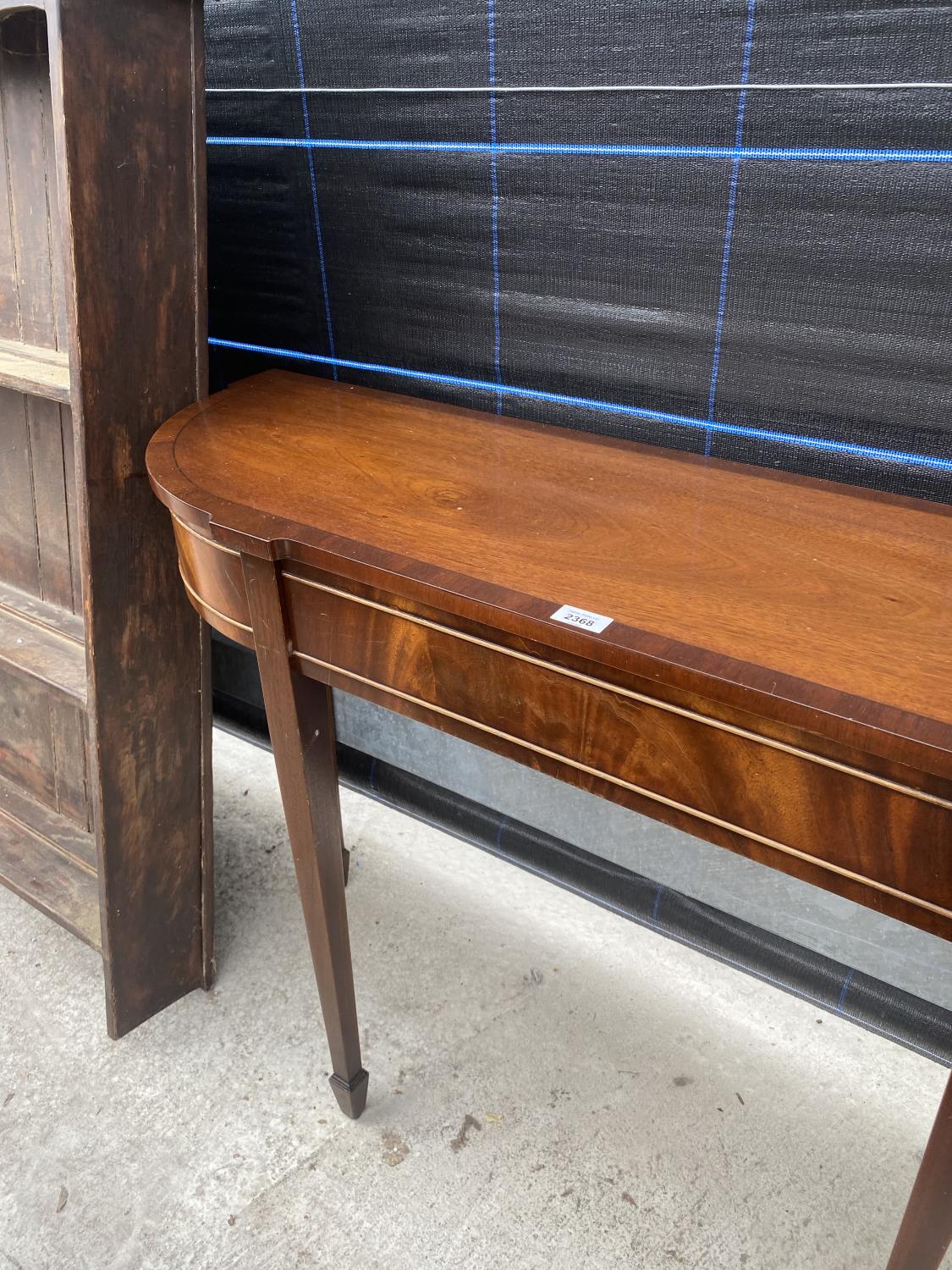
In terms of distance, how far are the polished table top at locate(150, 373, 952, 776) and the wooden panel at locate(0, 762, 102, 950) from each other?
874 mm

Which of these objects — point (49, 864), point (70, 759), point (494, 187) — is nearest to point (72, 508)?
point (70, 759)

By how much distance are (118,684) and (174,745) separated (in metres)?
0.16

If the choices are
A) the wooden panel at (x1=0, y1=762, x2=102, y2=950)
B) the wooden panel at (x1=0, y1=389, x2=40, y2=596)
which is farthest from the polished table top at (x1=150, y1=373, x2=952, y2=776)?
the wooden panel at (x1=0, y1=762, x2=102, y2=950)

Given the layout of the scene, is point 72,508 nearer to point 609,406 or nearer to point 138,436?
point 138,436

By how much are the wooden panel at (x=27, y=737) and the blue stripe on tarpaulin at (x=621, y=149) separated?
102 cm

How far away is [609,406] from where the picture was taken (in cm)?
151

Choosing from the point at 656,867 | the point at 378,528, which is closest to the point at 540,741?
the point at 378,528

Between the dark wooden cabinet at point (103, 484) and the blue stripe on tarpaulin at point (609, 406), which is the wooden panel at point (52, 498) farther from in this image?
the blue stripe on tarpaulin at point (609, 406)

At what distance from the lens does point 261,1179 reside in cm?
146

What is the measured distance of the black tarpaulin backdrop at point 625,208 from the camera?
119cm

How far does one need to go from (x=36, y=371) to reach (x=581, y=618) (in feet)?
3.19

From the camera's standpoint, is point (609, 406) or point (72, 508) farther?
point (72, 508)

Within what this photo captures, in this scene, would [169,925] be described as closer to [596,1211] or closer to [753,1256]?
[596,1211]

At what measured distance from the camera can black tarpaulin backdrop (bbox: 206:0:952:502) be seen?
3.90ft
